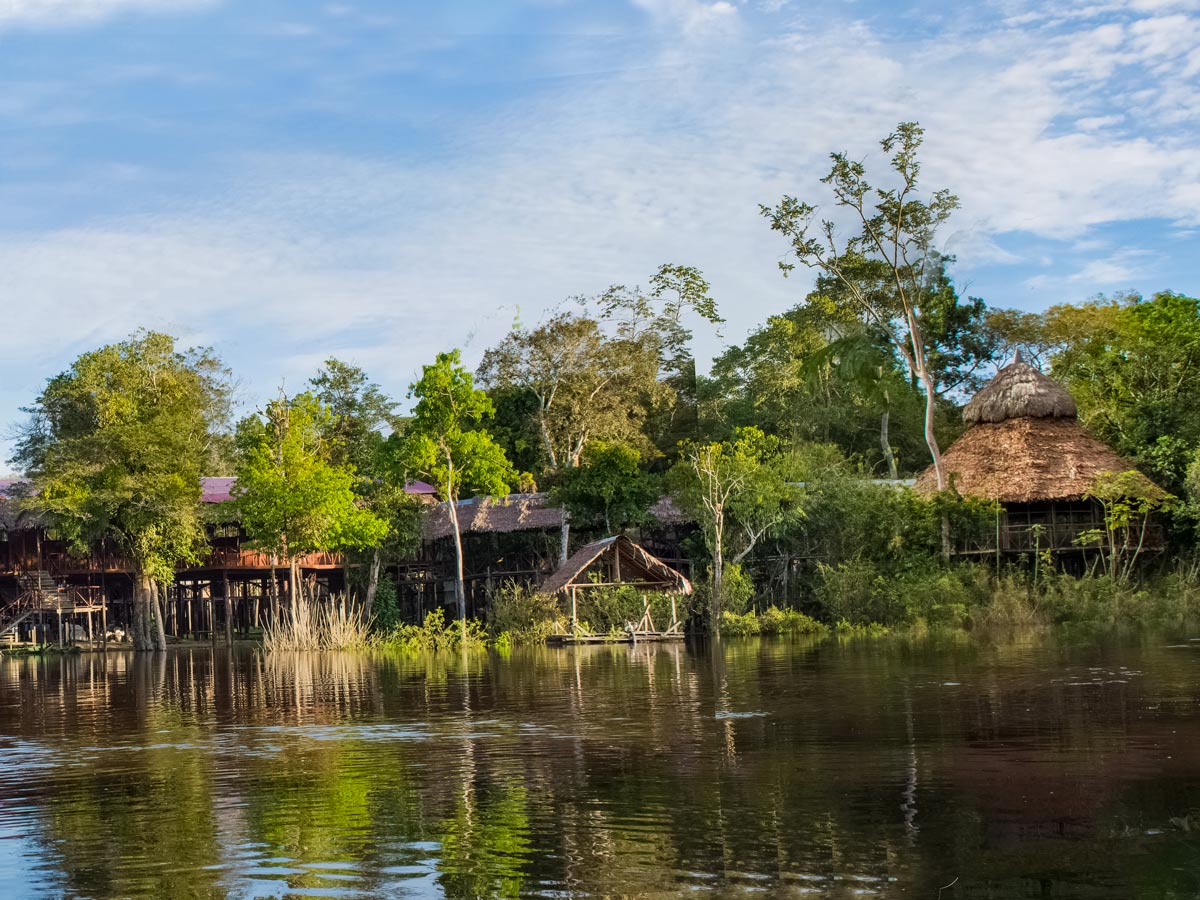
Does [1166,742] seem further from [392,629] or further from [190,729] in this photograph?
[392,629]

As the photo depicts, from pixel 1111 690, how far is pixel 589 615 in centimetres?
1947

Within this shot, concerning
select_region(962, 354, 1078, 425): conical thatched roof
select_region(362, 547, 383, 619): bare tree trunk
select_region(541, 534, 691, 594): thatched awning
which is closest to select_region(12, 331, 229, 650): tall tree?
select_region(362, 547, 383, 619): bare tree trunk

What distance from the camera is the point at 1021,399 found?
37.4 meters

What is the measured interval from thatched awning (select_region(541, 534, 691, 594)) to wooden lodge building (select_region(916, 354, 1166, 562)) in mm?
7774

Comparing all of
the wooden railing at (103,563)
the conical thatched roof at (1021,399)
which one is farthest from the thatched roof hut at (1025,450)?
the wooden railing at (103,563)

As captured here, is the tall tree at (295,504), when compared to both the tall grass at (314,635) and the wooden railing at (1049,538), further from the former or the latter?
the wooden railing at (1049,538)

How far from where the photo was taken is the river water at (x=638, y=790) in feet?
22.3

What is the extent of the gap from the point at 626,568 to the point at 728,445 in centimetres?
633

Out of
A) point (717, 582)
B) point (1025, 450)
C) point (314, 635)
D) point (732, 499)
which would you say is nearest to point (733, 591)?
point (717, 582)

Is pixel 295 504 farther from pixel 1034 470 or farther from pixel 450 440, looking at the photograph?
pixel 1034 470

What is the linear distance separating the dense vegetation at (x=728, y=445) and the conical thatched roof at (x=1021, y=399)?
1.29 metres

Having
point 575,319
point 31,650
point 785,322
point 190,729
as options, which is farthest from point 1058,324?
point 190,729

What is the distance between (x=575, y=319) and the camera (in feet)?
155

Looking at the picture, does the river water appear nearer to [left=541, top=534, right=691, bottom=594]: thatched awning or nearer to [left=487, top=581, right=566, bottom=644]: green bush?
[left=541, top=534, right=691, bottom=594]: thatched awning
